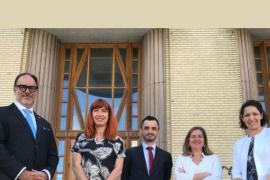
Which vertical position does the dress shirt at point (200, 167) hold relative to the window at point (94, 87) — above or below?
below

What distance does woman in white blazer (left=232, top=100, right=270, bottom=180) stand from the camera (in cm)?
412

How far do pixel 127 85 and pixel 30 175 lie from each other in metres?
7.91

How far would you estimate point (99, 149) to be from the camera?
14.3 feet

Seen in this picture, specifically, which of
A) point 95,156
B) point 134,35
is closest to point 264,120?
point 95,156

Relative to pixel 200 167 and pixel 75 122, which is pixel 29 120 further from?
pixel 75 122

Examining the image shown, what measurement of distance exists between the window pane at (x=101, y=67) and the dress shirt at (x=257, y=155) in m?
7.50

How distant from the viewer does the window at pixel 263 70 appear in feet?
36.8

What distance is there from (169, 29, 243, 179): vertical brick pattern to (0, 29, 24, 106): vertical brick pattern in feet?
14.7

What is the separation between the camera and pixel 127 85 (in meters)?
11.5

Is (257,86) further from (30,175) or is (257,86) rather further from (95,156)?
(30,175)

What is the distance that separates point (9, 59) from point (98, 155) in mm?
7654

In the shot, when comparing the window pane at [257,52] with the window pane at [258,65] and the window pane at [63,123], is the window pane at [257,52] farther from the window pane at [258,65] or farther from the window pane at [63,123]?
the window pane at [63,123]

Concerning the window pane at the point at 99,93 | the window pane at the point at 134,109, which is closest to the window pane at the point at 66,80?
the window pane at the point at 99,93

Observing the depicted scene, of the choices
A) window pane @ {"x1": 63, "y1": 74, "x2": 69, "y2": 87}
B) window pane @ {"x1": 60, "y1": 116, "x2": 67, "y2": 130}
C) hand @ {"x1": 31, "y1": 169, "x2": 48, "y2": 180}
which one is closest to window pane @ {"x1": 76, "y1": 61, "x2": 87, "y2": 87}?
window pane @ {"x1": 63, "y1": 74, "x2": 69, "y2": 87}
